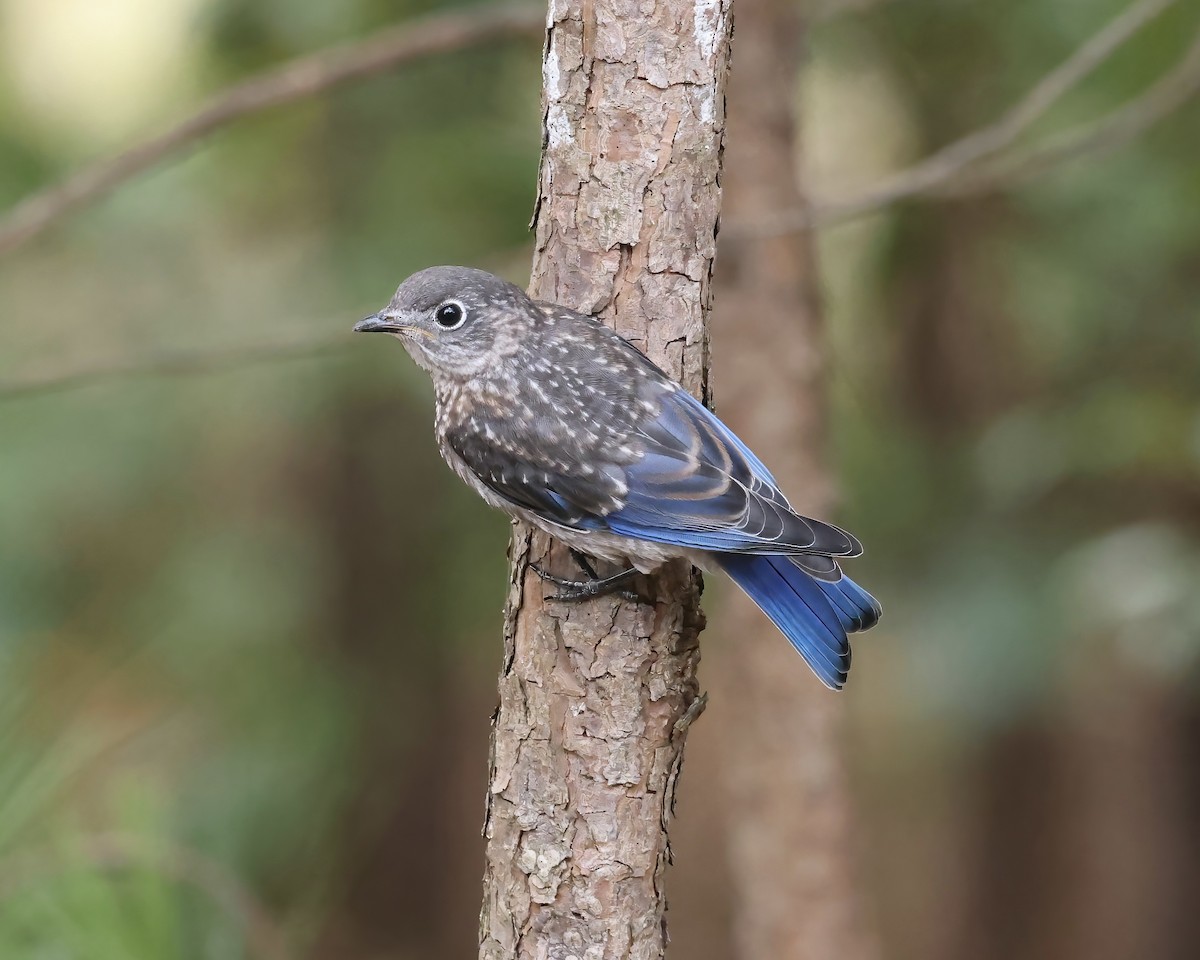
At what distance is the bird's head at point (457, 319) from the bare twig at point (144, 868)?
3.83ft

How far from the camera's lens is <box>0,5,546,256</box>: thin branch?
3.46 metres

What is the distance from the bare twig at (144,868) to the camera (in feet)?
8.87

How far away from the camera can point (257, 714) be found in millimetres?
4742

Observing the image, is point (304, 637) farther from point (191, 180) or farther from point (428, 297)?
point (428, 297)

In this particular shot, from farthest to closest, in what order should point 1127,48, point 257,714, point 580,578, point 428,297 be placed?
point 257,714 < point 1127,48 < point 428,297 < point 580,578

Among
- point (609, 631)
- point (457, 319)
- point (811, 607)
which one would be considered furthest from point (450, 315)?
point (811, 607)

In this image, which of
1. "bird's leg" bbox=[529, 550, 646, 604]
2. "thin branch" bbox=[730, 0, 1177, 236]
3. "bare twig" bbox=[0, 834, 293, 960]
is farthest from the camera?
"thin branch" bbox=[730, 0, 1177, 236]

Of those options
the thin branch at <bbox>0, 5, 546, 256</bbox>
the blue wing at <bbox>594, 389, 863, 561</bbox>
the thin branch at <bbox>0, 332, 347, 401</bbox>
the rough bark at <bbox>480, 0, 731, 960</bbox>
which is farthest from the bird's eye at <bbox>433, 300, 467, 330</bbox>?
the thin branch at <bbox>0, 5, 546, 256</bbox>

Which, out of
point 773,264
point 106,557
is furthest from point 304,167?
point 773,264

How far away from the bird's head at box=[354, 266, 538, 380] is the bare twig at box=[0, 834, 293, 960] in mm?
1167

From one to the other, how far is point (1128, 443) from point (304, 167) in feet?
10.2

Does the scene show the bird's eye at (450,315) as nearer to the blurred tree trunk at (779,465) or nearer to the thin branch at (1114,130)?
the blurred tree trunk at (779,465)

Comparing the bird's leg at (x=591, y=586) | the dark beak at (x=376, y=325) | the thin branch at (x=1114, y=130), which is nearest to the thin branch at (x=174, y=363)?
the dark beak at (x=376, y=325)

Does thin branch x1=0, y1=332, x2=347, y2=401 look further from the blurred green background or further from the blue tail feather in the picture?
the blue tail feather
